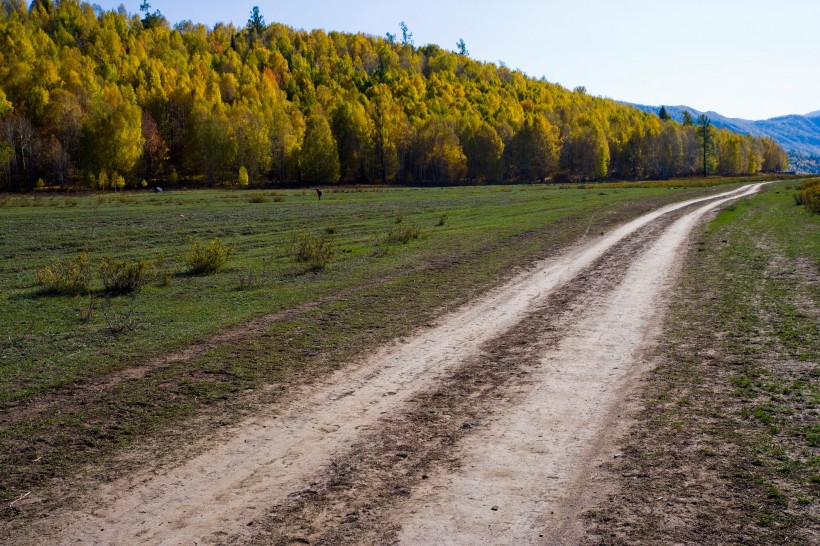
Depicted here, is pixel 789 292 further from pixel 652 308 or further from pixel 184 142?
pixel 184 142

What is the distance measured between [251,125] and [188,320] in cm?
9093

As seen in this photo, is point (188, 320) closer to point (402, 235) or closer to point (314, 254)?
point (314, 254)

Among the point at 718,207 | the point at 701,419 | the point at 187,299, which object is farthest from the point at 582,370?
the point at 718,207

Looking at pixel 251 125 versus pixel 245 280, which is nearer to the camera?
pixel 245 280

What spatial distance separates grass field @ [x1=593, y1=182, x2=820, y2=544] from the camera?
5.21 meters

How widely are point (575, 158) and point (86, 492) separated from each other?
13730 centimetres

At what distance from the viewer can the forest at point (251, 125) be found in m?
84.8

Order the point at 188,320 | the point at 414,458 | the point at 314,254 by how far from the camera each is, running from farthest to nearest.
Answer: the point at 314,254 → the point at 188,320 → the point at 414,458

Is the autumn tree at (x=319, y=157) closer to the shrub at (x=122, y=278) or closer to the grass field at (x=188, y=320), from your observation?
the grass field at (x=188, y=320)

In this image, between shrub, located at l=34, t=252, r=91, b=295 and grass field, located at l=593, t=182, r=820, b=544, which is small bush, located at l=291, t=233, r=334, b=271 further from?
grass field, located at l=593, t=182, r=820, b=544

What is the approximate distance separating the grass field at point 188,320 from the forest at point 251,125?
60829 millimetres

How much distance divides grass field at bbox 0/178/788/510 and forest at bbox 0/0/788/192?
200 ft

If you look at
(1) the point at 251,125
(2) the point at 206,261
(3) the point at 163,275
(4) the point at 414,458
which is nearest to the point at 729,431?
(4) the point at 414,458

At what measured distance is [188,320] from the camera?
13.4 meters
